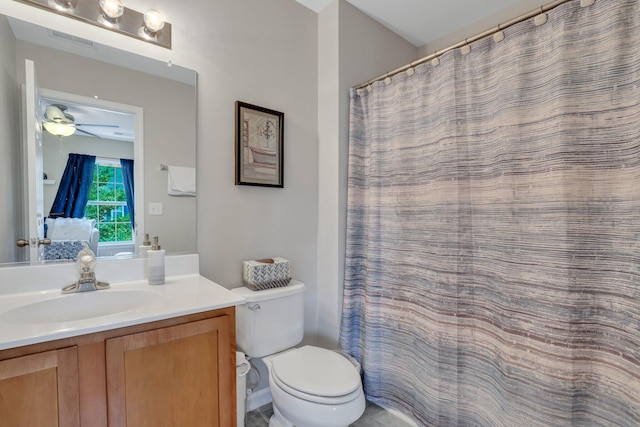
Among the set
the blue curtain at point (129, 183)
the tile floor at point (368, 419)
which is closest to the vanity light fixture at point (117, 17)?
the blue curtain at point (129, 183)

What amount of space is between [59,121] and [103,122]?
147mm

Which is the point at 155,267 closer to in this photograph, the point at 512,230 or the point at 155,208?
the point at 155,208

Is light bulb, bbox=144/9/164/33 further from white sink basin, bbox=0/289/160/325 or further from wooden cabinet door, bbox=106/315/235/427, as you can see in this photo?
wooden cabinet door, bbox=106/315/235/427

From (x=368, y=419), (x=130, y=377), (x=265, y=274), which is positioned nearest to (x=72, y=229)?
(x=130, y=377)

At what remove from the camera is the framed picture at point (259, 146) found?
5.49 ft

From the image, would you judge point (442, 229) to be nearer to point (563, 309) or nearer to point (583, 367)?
point (563, 309)

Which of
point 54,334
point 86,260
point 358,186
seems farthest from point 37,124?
point 358,186

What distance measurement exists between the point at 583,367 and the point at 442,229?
28.4 inches

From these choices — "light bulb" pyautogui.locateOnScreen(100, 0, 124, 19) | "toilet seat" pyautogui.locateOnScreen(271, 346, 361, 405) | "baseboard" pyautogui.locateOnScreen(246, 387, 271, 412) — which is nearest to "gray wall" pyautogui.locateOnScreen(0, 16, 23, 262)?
"light bulb" pyautogui.locateOnScreen(100, 0, 124, 19)

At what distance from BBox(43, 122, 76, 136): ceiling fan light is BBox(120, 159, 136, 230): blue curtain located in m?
0.21

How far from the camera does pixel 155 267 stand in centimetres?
133

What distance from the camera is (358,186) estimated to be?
189cm

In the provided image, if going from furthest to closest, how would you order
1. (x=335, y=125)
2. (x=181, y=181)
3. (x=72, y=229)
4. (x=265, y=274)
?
(x=335, y=125) < (x=265, y=274) < (x=181, y=181) < (x=72, y=229)

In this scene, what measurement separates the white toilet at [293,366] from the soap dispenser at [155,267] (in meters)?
0.39
